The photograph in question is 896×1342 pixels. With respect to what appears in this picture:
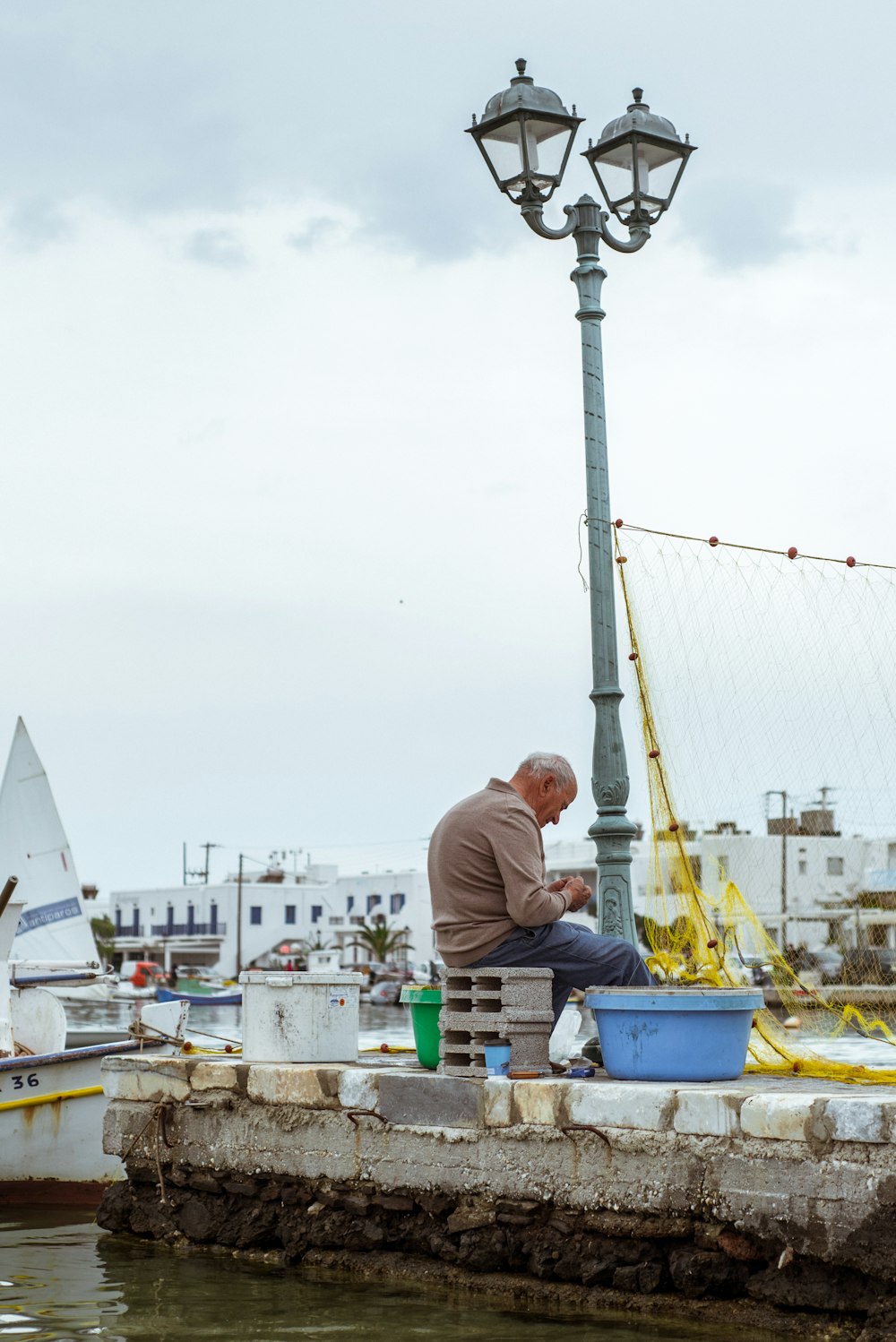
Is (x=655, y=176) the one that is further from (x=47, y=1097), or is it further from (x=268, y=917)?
(x=268, y=917)

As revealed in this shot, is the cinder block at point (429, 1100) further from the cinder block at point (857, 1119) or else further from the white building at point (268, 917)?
the white building at point (268, 917)

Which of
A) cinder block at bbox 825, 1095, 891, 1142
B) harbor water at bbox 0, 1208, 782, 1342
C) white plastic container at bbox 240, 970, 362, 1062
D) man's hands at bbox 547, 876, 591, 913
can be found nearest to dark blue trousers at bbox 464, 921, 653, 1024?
man's hands at bbox 547, 876, 591, 913

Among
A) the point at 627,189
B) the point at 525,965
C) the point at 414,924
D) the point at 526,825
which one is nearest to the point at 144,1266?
the point at 525,965

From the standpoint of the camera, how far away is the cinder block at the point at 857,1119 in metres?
5.31

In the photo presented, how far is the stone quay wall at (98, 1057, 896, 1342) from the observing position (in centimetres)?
544

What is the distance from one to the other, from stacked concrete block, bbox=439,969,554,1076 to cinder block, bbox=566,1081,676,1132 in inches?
17.9

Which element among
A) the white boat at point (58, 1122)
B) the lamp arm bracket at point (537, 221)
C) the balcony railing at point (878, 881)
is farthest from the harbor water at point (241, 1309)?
the balcony railing at point (878, 881)

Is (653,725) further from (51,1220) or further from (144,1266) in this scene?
(51,1220)

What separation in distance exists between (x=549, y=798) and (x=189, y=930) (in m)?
88.6

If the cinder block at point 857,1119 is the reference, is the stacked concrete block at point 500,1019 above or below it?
above

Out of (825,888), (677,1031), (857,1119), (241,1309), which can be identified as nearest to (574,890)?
(677,1031)

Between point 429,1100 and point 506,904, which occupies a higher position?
point 506,904

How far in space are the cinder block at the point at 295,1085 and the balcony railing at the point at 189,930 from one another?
85171 mm

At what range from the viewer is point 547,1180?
6.27 metres
